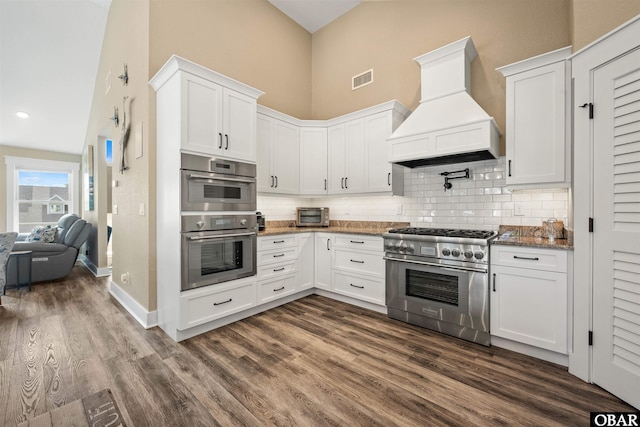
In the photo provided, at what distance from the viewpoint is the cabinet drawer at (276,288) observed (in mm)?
3201

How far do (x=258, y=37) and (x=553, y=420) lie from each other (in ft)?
16.6

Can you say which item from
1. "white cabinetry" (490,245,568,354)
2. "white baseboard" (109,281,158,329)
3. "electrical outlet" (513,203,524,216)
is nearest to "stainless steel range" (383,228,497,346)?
"white cabinetry" (490,245,568,354)

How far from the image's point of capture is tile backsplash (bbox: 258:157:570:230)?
9.02ft

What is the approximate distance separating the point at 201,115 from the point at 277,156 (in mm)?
1322

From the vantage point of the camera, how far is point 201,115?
8.78 feet

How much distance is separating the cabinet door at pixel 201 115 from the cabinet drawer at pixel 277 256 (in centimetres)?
127

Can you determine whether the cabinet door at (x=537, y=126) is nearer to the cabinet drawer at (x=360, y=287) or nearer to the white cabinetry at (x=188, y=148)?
the cabinet drawer at (x=360, y=287)

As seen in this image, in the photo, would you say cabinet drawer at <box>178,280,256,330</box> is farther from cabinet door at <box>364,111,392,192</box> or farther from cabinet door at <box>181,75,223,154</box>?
cabinet door at <box>364,111,392,192</box>

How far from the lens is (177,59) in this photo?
2484mm

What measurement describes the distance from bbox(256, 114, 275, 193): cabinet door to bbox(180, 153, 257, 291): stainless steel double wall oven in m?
0.55

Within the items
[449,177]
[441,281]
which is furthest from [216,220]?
[449,177]

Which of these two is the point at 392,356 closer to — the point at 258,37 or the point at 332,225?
the point at 332,225

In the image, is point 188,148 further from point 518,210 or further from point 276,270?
point 518,210

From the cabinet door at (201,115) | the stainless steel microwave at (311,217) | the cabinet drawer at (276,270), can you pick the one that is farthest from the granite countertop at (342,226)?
the cabinet door at (201,115)
